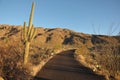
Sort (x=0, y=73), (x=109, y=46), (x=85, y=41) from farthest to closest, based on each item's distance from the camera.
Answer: (x=85, y=41)
(x=109, y=46)
(x=0, y=73)

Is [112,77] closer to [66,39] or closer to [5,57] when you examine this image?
[5,57]

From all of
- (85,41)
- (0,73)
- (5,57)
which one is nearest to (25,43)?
(5,57)

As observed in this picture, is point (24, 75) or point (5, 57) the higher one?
point (5, 57)

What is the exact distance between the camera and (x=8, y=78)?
9.79m

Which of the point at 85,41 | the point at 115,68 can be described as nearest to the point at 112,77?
the point at 115,68

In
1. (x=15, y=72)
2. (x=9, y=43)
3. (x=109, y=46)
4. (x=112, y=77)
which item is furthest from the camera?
(x=109, y=46)

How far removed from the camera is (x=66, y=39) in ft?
361

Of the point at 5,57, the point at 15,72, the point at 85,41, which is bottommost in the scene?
the point at 85,41

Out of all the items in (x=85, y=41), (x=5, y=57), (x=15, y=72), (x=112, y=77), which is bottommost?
(x=85, y=41)

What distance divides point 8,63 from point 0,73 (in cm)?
91

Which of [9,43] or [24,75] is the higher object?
[9,43]

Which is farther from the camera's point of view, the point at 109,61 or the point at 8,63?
the point at 109,61

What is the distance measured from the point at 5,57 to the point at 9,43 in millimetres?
Answer: 1323

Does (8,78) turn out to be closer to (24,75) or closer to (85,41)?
(24,75)
